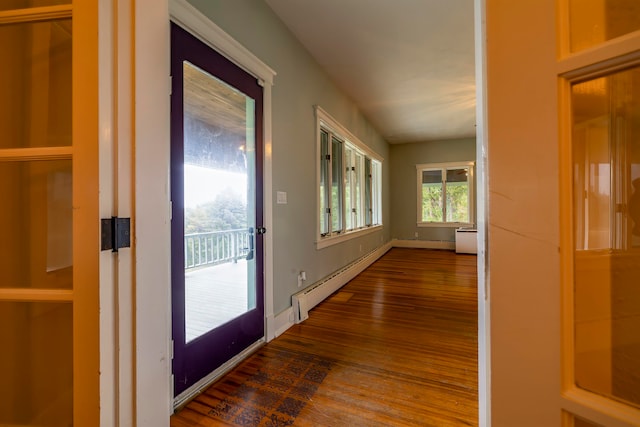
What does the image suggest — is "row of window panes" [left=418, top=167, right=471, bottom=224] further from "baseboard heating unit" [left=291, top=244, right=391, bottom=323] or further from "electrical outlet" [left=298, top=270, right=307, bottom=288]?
"electrical outlet" [left=298, top=270, right=307, bottom=288]

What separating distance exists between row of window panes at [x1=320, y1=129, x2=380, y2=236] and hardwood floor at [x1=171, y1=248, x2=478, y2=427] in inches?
52.3

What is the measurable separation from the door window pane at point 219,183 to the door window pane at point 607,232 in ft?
5.74

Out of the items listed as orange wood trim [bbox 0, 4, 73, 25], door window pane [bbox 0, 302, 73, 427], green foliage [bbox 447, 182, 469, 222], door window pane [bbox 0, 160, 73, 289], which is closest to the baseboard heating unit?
door window pane [bbox 0, 302, 73, 427]

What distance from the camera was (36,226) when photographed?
0.79 meters

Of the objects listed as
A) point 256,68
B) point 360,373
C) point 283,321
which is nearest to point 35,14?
point 256,68

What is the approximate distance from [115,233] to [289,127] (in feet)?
7.19

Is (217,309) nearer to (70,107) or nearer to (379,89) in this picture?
(70,107)

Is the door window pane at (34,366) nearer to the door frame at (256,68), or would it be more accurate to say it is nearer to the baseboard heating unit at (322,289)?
the door frame at (256,68)

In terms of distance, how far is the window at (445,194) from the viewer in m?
7.32

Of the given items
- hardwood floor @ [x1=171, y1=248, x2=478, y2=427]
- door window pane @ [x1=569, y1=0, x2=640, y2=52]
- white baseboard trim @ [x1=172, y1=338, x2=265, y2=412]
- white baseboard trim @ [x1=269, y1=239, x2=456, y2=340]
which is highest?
door window pane @ [x1=569, y1=0, x2=640, y2=52]

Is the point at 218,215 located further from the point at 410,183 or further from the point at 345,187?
the point at 410,183

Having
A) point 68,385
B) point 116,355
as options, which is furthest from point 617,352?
point 68,385

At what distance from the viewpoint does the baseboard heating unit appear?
9.04ft

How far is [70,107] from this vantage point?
2.39 ft
